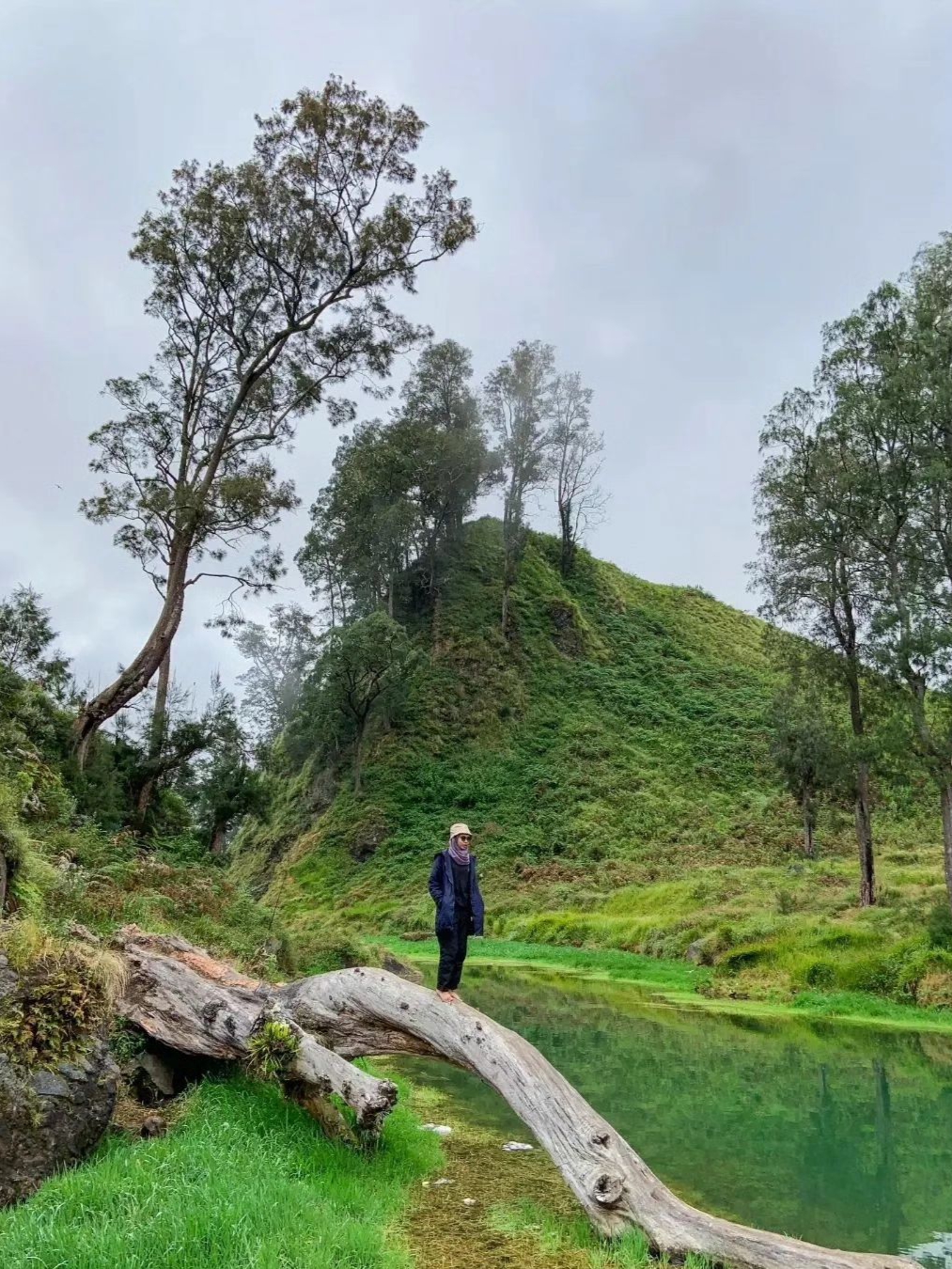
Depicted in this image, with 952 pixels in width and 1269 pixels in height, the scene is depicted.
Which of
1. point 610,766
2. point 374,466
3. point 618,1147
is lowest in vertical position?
point 618,1147

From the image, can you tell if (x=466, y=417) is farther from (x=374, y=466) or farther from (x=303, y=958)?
(x=303, y=958)

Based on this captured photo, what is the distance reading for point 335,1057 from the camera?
24.9 ft

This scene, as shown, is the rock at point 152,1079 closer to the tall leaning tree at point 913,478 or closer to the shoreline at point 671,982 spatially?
the shoreline at point 671,982

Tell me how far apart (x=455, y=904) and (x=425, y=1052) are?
1526 mm

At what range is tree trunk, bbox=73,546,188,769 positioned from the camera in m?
19.0

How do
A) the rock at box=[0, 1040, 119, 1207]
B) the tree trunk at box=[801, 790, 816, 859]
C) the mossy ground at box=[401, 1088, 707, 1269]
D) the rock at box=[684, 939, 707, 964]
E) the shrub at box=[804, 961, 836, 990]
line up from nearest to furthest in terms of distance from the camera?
the mossy ground at box=[401, 1088, 707, 1269] < the rock at box=[0, 1040, 119, 1207] < the shrub at box=[804, 961, 836, 990] < the rock at box=[684, 939, 707, 964] < the tree trunk at box=[801, 790, 816, 859]

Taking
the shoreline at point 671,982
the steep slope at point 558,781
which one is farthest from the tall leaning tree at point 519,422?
the shoreline at point 671,982

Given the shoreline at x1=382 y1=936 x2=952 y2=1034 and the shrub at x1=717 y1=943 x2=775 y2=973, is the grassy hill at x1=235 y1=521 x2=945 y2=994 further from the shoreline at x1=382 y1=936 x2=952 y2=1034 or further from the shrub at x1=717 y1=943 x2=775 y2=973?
the shoreline at x1=382 y1=936 x2=952 y2=1034

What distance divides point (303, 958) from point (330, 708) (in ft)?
108

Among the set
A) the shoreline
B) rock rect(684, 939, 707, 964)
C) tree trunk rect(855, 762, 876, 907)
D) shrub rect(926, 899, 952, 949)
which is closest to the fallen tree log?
the shoreline

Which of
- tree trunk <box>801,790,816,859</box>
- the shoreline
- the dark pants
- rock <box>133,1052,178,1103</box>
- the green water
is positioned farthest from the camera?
tree trunk <box>801,790,816,859</box>

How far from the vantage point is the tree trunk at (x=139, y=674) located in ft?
62.4

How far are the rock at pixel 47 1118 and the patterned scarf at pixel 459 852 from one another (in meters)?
3.43

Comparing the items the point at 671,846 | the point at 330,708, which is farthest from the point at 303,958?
the point at 330,708
